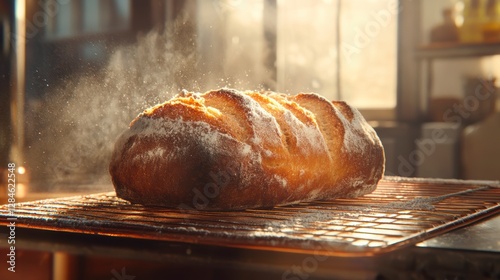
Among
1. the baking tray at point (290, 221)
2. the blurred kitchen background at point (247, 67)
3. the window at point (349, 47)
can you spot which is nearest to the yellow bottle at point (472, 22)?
the blurred kitchen background at point (247, 67)

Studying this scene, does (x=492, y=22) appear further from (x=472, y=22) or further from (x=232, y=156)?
(x=232, y=156)

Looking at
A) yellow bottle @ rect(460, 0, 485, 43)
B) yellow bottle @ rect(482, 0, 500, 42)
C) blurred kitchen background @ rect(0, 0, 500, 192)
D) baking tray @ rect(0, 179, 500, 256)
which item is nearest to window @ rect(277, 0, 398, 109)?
blurred kitchen background @ rect(0, 0, 500, 192)

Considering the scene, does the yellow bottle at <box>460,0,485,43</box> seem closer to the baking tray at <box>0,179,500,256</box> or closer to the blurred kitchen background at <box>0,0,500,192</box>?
the blurred kitchen background at <box>0,0,500,192</box>

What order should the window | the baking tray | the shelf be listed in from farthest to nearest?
the window → the shelf → the baking tray

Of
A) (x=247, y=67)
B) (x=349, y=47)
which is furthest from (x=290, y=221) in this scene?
(x=349, y=47)

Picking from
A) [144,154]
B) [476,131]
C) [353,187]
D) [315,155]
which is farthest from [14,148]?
[476,131]

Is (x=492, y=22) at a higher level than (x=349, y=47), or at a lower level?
higher

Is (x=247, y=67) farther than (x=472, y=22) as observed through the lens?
No

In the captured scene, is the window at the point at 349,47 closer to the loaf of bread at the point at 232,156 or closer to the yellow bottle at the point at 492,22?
the yellow bottle at the point at 492,22
